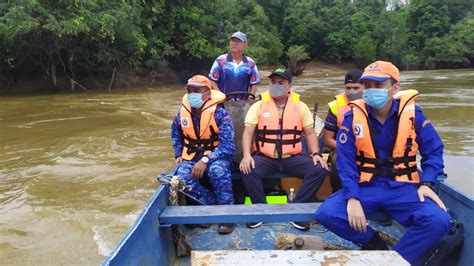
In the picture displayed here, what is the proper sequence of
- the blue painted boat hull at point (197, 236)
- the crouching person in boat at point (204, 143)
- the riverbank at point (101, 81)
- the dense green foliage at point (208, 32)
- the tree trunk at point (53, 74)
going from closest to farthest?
the blue painted boat hull at point (197, 236) < the crouching person in boat at point (204, 143) < the dense green foliage at point (208, 32) < the tree trunk at point (53, 74) < the riverbank at point (101, 81)

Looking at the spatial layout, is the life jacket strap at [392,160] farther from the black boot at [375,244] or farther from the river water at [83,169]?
the river water at [83,169]

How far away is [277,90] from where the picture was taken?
3.64 metres

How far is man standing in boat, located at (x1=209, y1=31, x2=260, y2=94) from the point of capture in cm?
476

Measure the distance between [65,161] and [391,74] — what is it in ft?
19.2

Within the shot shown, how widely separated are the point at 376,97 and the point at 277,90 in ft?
3.59

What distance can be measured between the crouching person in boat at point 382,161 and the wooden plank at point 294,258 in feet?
1.66

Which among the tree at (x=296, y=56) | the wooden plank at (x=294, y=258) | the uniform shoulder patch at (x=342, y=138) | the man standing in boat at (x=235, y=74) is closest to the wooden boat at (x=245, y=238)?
the wooden plank at (x=294, y=258)

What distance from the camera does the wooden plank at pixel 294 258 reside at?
199 cm

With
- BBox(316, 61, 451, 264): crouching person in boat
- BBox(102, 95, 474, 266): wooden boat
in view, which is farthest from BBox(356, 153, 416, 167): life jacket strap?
BBox(102, 95, 474, 266): wooden boat

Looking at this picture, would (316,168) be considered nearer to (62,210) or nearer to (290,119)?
(290,119)

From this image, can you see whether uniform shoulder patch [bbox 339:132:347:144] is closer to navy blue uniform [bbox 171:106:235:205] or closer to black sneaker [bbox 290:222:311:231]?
black sneaker [bbox 290:222:311:231]

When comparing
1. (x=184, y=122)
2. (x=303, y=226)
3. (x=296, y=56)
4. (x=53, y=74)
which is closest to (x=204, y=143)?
(x=184, y=122)

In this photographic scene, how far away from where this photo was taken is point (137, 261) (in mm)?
2295

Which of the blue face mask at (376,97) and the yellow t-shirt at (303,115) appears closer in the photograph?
the blue face mask at (376,97)
